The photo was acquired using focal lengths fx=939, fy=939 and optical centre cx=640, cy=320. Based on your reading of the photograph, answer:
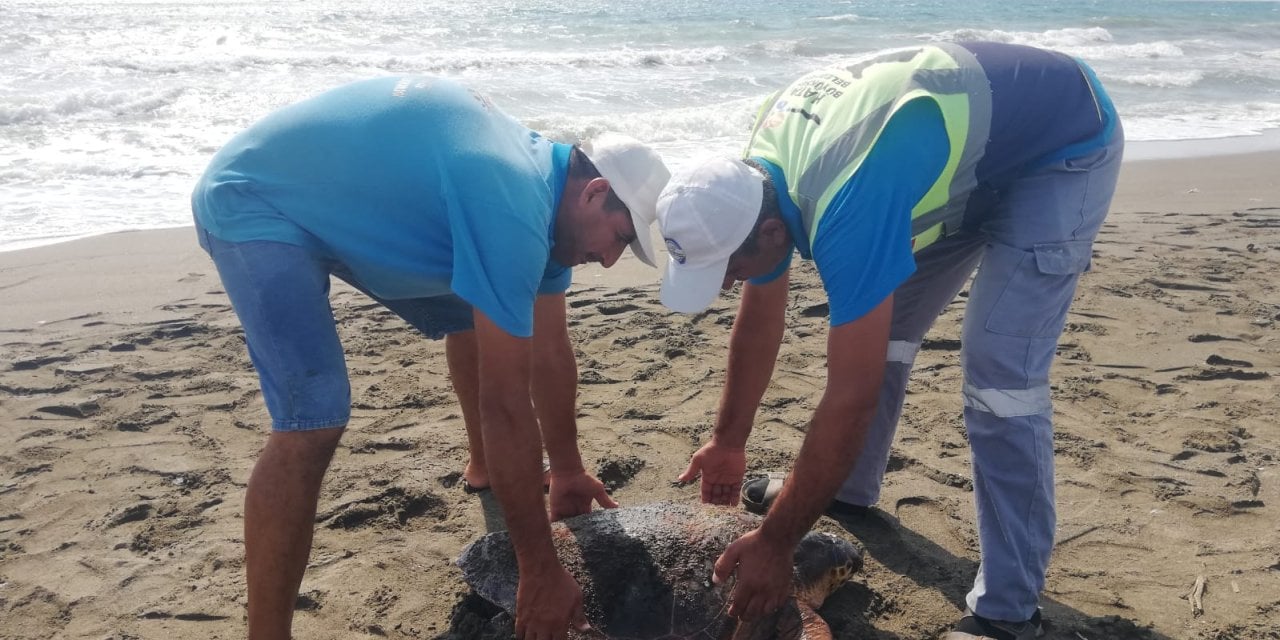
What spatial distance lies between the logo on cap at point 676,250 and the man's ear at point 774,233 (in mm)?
188

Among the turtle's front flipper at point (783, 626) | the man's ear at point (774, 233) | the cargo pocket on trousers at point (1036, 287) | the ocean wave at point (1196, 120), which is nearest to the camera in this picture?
the man's ear at point (774, 233)

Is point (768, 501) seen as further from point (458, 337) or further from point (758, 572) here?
point (458, 337)

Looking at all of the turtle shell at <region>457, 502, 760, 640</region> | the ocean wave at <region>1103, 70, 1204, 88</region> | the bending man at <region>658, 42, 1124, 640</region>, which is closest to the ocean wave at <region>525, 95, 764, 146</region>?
the ocean wave at <region>1103, 70, 1204, 88</region>

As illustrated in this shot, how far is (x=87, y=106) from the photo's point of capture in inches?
362

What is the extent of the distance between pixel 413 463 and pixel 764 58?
42.0 ft

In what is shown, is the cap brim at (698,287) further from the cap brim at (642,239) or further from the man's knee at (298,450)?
the man's knee at (298,450)

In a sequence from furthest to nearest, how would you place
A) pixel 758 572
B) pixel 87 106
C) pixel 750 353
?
pixel 87 106 → pixel 750 353 → pixel 758 572

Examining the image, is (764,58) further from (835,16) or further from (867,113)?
(867,113)

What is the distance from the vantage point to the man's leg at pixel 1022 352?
229 centimetres

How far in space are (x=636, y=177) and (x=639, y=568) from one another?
3.33ft

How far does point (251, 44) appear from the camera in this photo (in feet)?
47.2

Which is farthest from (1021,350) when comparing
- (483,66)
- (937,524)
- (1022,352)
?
(483,66)

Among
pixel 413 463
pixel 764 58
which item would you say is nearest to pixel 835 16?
pixel 764 58

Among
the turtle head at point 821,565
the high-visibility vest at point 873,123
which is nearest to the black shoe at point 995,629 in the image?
the turtle head at point 821,565
